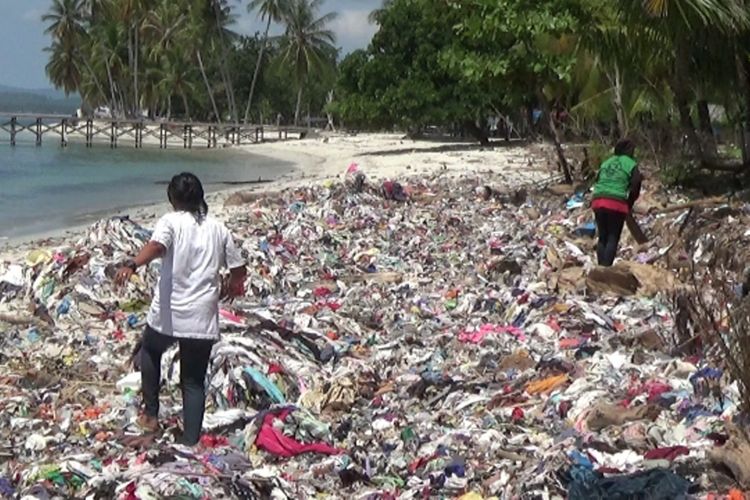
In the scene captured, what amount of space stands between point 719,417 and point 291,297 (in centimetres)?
522

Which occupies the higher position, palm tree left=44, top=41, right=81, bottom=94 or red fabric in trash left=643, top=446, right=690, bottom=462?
palm tree left=44, top=41, right=81, bottom=94

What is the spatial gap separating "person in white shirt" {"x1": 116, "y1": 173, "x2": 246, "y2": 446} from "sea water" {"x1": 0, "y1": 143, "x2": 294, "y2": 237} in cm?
1392

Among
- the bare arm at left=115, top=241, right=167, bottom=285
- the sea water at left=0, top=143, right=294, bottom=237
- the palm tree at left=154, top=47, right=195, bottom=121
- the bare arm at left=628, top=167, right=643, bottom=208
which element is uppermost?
the palm tree at left=154, top=47, right=195, bottom=121

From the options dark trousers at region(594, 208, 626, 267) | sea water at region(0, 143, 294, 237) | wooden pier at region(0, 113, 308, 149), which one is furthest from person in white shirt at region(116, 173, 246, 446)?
wooden pier at region(0, 113, 308, 149)

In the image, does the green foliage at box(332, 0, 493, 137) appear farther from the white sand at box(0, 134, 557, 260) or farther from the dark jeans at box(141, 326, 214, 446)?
the dark jeans at box(141, 326, 214, 446)

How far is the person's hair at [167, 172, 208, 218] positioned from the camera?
16.0ft

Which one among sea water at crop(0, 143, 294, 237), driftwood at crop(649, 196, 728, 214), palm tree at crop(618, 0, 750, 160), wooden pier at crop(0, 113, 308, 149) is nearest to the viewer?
driftwood at crop(649, 196, 728, 214)

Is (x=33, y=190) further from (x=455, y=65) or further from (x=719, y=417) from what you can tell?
(x=719, y=417)

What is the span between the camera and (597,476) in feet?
14.3

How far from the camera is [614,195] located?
890 centimetres

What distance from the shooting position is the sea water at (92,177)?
2250 centimetres

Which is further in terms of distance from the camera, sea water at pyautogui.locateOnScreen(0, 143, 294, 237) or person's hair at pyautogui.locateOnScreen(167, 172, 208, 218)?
sea water at pyautogui.locateOnScreen(0, 143, 294, 237)

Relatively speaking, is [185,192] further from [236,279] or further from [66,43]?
[66,43]

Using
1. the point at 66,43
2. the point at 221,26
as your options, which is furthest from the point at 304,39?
the point at 66,43
